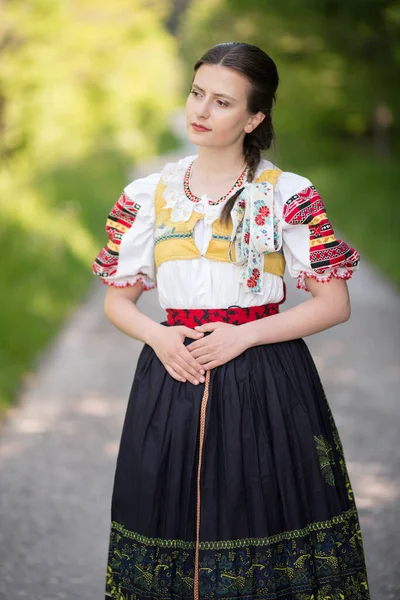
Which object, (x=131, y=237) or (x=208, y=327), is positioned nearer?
(x=208, y=327)

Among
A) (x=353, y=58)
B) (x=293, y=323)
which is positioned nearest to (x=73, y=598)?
(x=293, y=323)

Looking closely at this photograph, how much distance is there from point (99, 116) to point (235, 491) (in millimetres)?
16020

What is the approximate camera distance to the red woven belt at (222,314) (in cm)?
246

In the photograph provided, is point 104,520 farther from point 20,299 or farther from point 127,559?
point 20,299

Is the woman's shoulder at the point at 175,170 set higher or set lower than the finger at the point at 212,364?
higher

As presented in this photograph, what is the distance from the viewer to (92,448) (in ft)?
15.9

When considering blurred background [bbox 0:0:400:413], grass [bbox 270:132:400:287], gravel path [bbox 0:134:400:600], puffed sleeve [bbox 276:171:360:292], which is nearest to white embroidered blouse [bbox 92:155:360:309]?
puffed sleeve [bbox 276:171:360:292]

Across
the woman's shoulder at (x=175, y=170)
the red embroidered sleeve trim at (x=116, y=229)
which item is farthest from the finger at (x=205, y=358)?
the woman's shoulder at (x=175, y=170)

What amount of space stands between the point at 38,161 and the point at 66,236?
176 inches

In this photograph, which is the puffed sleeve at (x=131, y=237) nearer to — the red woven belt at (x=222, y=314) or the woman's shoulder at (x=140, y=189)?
the woman's shoulder at (x=140, y=189)

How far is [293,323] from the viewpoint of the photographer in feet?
8.05

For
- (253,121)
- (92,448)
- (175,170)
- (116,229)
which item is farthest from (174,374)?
(92,448)

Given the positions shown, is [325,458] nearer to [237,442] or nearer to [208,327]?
[237,442]

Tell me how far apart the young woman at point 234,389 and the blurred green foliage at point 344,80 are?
6.55 metres
